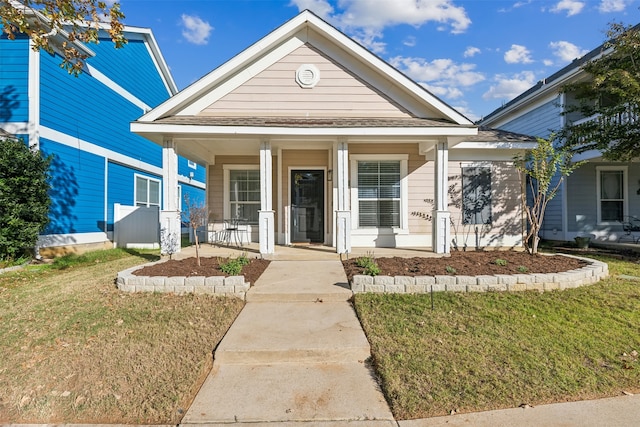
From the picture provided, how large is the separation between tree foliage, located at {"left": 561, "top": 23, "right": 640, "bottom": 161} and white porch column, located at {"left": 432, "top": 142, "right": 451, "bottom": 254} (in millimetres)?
4758

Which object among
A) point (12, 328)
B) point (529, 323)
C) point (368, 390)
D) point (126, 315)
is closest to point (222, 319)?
point (126, 315)

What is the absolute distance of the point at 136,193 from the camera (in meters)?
13.4

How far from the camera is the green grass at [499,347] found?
279 cm

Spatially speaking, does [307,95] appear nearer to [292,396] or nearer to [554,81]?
[292,396]

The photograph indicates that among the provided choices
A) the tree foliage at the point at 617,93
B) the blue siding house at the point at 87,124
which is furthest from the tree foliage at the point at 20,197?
the tree foliage at the point at 617,93

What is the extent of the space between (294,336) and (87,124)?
10402 millimetres

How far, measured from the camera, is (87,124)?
408 inches

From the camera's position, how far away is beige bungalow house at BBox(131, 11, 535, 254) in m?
7.54

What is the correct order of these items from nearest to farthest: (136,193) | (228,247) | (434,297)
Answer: (434,297)
(228,247)
(136,193)

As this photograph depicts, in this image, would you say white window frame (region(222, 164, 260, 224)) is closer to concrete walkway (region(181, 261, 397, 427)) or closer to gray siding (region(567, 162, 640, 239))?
concrete walkway (region(181, 261, 397, 427))

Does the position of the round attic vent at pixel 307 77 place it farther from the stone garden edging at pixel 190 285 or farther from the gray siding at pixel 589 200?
the gray siding at pixel 589 200

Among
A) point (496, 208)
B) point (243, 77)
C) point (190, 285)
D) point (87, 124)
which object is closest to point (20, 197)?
point (87, 124)

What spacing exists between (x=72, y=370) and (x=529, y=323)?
16.2 feet

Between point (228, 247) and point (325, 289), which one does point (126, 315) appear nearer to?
point (325, 289)
